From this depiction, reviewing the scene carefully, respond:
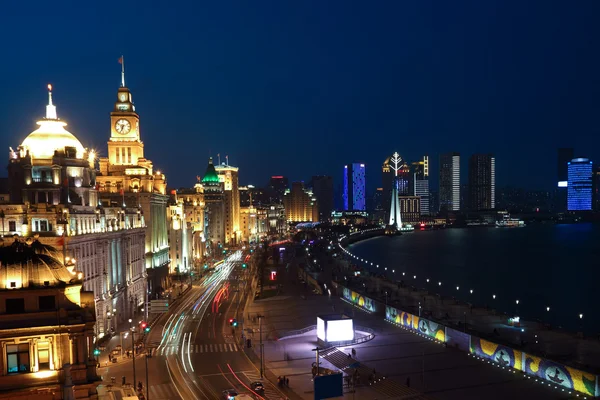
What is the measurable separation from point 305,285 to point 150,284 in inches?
885

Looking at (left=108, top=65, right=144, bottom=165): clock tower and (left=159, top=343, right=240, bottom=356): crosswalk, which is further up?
(left=108, top=65, right=144, bottom=165): clock tower

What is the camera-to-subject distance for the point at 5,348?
68.6 feet

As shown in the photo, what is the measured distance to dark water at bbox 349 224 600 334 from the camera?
243ft

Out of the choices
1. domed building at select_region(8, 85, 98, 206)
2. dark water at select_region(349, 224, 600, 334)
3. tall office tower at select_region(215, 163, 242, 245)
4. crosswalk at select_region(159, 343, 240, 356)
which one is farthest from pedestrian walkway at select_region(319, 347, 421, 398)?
tall office tower at select_region(215, 163, 242, 245)

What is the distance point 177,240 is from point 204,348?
1644 inches

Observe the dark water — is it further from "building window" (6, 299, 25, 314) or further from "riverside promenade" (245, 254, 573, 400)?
"building window" (6, 299, 25, 314)

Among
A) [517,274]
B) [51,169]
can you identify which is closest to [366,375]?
[51,169]

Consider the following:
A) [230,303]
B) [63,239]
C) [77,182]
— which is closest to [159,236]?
[230,303]

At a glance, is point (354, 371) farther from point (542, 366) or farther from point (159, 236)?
point (159, 236)

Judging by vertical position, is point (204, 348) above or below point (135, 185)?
below

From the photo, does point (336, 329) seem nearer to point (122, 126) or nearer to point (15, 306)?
point (15, 306)

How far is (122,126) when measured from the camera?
7594cm

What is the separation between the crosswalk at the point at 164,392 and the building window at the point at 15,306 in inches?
472

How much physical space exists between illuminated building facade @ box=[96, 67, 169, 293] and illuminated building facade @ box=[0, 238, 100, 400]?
3692 centimetres
